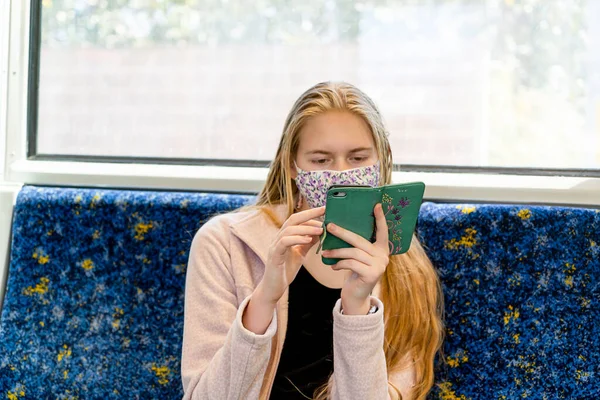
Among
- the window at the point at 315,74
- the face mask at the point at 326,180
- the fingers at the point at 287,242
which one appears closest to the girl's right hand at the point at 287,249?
the fingers at the point at 287,242

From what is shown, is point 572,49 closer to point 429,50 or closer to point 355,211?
point 429,50

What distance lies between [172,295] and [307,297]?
1.38 ft

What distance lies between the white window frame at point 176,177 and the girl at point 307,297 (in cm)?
25

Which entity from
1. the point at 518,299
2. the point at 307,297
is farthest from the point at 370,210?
the point at 518,299

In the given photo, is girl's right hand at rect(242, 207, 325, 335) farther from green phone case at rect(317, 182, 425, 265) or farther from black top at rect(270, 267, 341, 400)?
black top at rect(270, 267, 341, 400)

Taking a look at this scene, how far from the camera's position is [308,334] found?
1566 mm

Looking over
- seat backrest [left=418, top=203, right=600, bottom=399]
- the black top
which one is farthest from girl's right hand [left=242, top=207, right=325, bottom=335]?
seat backrest [left=418, top=203, right=600, bottom=399]

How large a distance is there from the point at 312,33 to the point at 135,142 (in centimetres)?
57

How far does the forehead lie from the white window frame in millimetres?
363

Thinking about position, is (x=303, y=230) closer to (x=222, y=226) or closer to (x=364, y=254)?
(x=364, y=254)

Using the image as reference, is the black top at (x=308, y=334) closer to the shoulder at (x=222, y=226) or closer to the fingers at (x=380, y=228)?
the shoulder at (x=222, y=226)

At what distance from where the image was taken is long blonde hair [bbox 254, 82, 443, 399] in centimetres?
153

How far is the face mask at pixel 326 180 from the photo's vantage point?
143 centimetres

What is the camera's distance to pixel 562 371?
1.63m
